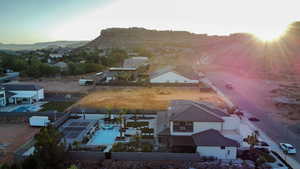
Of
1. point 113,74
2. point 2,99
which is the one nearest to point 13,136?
point 2,99

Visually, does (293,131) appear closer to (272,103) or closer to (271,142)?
(271,142)

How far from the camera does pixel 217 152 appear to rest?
520 inches

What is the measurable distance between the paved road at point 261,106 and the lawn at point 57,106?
19.5 m

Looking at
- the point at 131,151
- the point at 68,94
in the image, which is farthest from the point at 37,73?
the point at 131,151

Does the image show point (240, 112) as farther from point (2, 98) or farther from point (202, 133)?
point (2, 98)

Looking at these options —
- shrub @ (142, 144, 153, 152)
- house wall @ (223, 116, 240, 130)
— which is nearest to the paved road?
house wall @ (223, 116, 240, 130)

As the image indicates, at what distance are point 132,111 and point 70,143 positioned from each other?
7.50 meters

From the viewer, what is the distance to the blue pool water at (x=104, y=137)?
15.6 meters

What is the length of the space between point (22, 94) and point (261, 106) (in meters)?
28.3

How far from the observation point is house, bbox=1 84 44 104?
84.4 feet

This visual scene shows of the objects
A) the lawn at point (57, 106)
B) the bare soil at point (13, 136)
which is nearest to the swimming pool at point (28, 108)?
the lawn at point (57, 106)

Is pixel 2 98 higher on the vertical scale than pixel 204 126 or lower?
lower

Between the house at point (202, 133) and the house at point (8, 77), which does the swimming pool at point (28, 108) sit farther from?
the house at point (8, 77)

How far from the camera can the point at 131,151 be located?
13578 mm
